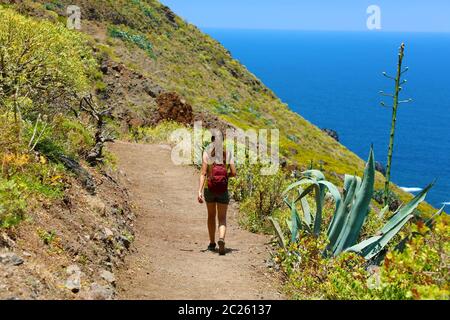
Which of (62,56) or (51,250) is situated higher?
(62,56)

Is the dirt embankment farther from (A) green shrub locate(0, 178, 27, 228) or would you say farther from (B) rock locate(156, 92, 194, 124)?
(B) rock locate(156, 92, 194, 124)

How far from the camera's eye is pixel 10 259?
20.0ft

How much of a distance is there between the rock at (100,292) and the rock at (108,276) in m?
0.49

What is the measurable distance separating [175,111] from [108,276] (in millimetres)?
21915

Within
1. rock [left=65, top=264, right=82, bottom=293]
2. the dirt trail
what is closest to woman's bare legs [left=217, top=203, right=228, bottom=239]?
the dirt trail

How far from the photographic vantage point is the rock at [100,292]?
6340mm

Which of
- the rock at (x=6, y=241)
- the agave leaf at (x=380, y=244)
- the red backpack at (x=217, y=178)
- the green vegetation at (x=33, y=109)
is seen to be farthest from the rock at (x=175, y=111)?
the rock at (x=6, y=241)

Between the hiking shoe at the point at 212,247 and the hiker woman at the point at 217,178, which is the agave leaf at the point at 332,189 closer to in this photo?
the hiker woman at the point at 217,178

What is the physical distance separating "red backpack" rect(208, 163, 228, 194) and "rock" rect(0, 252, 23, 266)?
385cm

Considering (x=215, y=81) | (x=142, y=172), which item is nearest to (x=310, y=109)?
(x=215, y=81)

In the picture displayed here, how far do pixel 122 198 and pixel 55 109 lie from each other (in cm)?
325

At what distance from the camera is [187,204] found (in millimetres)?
13992

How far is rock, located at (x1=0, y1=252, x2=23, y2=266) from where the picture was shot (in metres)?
6.06
